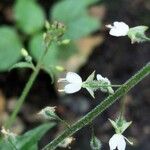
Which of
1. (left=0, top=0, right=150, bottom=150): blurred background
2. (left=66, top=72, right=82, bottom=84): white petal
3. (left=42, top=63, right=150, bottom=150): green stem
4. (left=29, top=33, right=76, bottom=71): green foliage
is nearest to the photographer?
(left=42, top=63, right=150, bottom=150): green stem

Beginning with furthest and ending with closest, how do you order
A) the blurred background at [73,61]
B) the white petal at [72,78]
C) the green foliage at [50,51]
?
the blurred background at [73,61] → the green foliage at [50,51] → the white petal at [72,78]

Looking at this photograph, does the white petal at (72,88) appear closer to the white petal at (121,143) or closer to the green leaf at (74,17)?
the white petal at (121,143)

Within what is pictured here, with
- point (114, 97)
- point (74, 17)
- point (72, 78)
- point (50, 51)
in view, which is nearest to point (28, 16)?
point (74, 17)

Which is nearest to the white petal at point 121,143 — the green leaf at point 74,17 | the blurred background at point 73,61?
the blurred background at point 73,61

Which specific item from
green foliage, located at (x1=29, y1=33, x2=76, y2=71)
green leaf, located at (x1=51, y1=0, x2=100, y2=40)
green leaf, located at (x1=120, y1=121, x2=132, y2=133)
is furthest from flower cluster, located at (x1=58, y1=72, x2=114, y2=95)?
green leaf, located at (x1=51, y1=0, x2=100, y2=40)

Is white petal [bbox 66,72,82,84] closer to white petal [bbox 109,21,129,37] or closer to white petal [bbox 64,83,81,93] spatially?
white petal [bbox 64,83,81,93]

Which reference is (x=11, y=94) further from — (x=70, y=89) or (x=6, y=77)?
(x=70, y=89)

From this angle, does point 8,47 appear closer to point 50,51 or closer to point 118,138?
point 50,51
